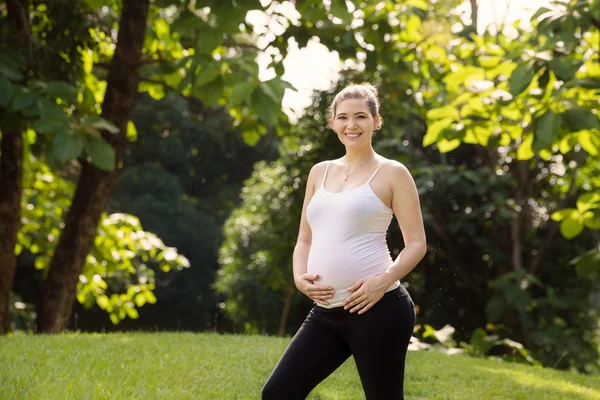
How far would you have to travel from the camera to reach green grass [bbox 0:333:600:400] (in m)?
3.88

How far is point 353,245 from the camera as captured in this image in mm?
2391

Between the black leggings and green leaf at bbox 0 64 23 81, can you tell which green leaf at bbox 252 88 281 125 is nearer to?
the black leggings

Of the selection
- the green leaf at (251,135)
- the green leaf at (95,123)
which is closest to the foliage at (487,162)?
the green leaf at (251,135)

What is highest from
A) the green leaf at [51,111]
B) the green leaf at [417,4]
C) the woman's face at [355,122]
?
the green leaf at [417,4]

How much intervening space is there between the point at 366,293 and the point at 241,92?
1665mm

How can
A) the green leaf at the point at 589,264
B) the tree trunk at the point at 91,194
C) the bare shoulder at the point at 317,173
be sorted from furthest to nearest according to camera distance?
the tree trunk at the point at 91,194
the green leaf at the point at 589,264
the bare shoulder at the point at 317,173

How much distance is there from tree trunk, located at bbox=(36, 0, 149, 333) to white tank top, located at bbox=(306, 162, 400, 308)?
4.31 meters

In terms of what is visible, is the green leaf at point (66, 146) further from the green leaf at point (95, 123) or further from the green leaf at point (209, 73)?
the green leaf at point (209, 73)

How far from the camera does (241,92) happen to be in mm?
3648

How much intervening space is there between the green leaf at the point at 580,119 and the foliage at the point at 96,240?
522cm

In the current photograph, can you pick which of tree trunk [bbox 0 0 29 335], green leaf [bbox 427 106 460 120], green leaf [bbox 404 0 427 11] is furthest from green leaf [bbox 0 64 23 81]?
green leaf [bbox 404 0 427 11]

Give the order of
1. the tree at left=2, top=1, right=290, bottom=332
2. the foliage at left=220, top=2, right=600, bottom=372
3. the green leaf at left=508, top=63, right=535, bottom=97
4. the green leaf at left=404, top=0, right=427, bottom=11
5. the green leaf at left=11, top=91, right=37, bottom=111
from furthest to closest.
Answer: the green leaf at left=404, top=0, right=427, bottom=11 < the foliage at left=220, top=2, right=600, bottom=372 < the green leaf at left=11, top=91, right=37, bottom=111 < the green leaf at left=508, top=63, right=535, bottom=97 < the tree at left=2, top=1, right=290, bottom=332

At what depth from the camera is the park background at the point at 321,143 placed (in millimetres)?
4312

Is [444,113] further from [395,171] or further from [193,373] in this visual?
[395,171]
